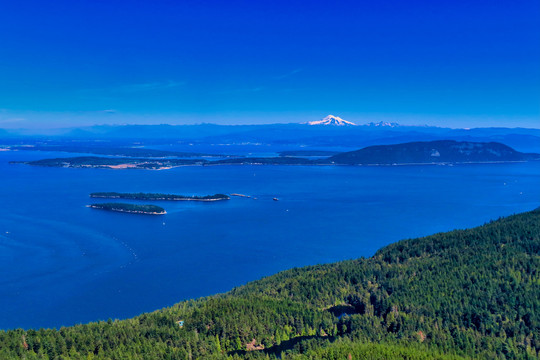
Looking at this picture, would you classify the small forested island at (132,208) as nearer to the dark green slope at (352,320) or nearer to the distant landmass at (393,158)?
the dark green slope at (352,320)

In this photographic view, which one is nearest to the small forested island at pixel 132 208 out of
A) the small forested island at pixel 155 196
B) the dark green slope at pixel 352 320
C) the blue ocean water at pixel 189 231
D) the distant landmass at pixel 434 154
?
the blue ocean water at pixel 189 231

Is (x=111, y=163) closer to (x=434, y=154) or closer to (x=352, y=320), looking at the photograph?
(x=434, y=154)

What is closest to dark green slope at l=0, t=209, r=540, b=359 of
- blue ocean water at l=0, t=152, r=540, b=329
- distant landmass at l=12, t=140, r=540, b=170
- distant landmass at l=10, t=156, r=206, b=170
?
blue ocean water at l=0, t=152, r=540, b=329

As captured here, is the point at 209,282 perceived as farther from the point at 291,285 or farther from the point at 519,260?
the point at 519,260

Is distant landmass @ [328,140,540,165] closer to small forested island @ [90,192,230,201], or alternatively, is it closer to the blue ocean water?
the blue ocean water

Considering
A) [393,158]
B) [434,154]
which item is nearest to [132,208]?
[393,158]

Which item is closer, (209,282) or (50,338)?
(50,338)

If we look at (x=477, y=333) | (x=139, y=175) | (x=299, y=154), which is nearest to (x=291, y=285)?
(x=477, y=333)
